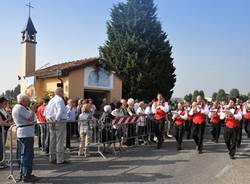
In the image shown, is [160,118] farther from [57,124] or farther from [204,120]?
[57,124]

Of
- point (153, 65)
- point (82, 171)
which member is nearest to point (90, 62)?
point (153, 65)

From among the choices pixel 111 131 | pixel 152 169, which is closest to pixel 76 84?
pixel 111 131

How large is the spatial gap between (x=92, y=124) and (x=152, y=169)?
3.11 metres

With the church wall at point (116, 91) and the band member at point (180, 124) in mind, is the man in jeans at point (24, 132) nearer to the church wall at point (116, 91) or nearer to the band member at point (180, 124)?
the band member at point (180, 124)

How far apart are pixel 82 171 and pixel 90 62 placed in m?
14.8

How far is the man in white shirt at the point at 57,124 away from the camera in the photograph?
34.5 ft

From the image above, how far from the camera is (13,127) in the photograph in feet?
30.2

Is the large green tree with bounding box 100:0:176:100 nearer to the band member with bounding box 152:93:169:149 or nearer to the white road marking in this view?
the band member with bounding box 152:93:169:149

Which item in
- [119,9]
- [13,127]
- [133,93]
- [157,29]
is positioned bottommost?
[13,127]

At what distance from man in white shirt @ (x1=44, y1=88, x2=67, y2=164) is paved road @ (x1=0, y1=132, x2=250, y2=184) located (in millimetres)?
400

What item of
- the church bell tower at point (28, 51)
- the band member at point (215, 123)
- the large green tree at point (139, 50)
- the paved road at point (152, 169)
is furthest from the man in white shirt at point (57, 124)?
the large green tree at point (139, 50)

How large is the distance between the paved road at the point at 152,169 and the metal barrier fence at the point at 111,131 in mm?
559

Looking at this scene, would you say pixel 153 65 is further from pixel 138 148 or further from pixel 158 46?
pixel 138 148

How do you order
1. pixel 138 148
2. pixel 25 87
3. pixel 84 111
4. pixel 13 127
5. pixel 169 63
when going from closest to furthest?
pixel 13 127
pixel 84 111
pixel 138 148
pixel 25 87
pixel 169 63
